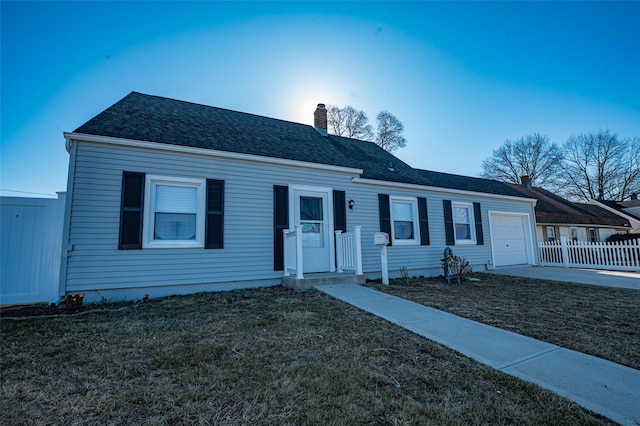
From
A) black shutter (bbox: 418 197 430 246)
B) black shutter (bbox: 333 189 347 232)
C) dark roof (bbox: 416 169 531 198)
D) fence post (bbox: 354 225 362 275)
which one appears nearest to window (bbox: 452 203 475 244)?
dark roof (bbox: 416 169 531 198)

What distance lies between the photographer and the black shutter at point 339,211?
7.84 metres

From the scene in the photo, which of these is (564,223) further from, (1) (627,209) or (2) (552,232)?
(1) (627,209)

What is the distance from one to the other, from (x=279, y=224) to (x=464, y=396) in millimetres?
5454

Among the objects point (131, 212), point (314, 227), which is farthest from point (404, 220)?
point (131, 212)

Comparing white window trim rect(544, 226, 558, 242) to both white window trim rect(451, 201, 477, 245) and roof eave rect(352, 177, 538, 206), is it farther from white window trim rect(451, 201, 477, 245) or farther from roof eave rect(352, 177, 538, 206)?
white window trim rect(451, 201, 477, 245)

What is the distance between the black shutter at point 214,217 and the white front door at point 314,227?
1811mm

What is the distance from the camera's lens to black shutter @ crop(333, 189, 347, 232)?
7836mm

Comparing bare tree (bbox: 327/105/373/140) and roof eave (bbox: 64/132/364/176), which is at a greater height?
bare tree (bbox: 327/105/373/140)

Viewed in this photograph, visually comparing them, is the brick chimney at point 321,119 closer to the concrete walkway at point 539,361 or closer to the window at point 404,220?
the window at point 404,220

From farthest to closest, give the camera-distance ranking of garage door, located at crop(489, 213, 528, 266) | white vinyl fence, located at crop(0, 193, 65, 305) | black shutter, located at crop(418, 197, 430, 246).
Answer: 1. garage door, located at crop(489, 213, 528, 266)
2. black shutter, located at crop(418, 197, 430, 246)
3. white vinyl fence, located at crop(0, 193, 65, 305)

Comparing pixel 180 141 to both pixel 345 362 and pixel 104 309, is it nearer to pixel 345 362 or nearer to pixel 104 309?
pixel 104 309

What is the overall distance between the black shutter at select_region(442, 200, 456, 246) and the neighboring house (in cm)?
2065

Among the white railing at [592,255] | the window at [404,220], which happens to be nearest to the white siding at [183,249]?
the window at [404,220]

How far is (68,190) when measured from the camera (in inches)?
212
